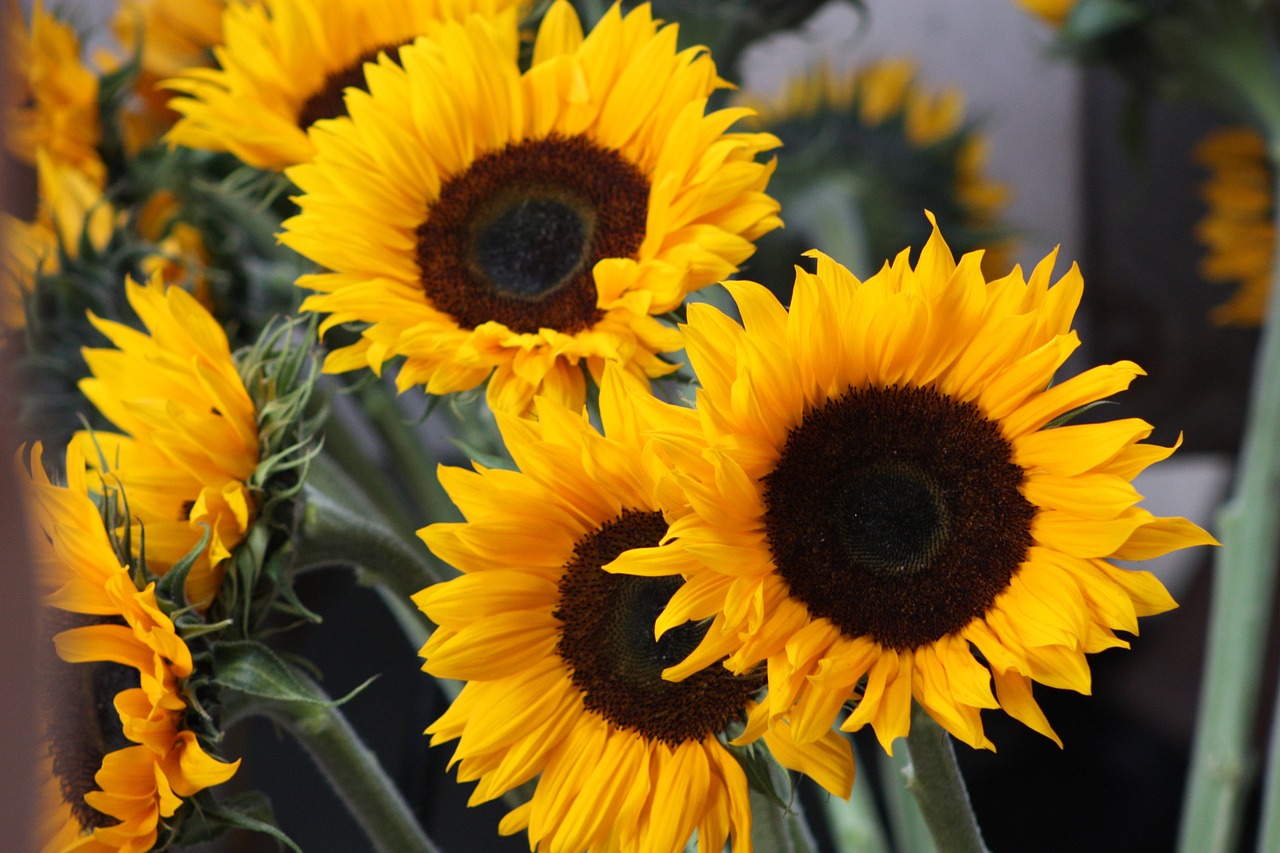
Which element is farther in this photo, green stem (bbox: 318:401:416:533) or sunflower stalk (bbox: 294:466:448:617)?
green stem (bbox: 318:401:416:533)

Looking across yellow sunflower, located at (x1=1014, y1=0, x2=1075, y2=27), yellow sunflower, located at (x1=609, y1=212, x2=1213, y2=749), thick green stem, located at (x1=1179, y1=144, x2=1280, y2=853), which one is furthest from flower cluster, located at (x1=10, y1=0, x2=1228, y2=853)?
yellow sunflower, located at (x1=1014, y1=0, x2=1075, y2=27)

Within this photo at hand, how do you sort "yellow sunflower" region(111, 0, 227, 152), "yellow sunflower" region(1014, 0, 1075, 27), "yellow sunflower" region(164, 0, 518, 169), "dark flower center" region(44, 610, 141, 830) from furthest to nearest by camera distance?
"yellow sunflower" region(1014, 0, 1075, 27) → "yellow sunflower" region(111, 0, 227, 152) → "yellow sunflower" region(164, 0, 518, 169) → "dark flower center" region(44, 610, 141, 830)

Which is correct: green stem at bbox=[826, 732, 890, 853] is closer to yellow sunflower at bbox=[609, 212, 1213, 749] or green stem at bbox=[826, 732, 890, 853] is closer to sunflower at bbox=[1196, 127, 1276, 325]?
yellow sunflower at bbox=[609, 212, 1213, 749]

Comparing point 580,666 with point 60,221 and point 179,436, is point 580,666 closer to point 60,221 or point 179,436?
point 179,436

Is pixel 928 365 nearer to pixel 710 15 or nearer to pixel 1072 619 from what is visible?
pixel 1072 619

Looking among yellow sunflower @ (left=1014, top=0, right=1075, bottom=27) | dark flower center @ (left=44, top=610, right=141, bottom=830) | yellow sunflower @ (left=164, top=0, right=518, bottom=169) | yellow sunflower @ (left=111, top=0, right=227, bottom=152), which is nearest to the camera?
dark flower center @ (left=44, top=610, right=141, bottom=830)

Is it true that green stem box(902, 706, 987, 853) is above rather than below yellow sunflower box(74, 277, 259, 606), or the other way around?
below
